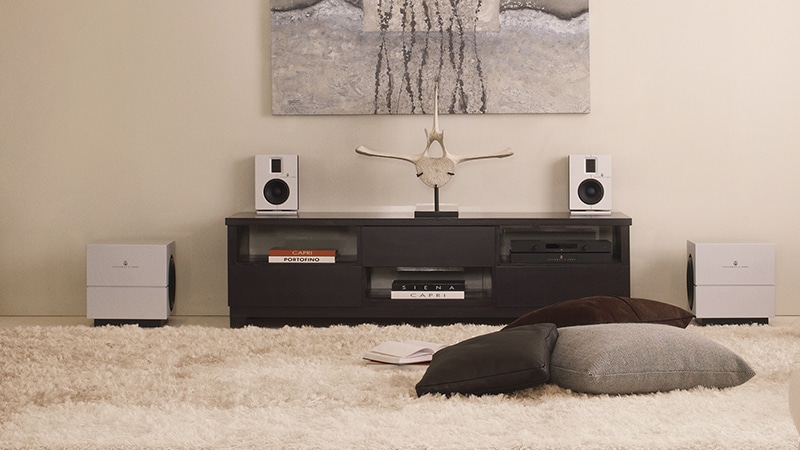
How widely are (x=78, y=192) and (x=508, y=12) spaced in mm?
2632

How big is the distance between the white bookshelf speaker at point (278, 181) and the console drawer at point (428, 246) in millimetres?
494

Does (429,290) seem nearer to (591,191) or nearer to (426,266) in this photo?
(426,266)

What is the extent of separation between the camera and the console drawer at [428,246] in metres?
4.74

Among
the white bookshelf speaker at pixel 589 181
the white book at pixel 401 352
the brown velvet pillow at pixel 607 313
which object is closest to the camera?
the white book at pixel 401 352

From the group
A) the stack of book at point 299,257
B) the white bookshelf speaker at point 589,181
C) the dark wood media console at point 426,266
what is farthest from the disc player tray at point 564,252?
the stack of book at point 299,257

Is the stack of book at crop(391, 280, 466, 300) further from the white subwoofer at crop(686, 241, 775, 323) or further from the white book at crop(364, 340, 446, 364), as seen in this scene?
the white book at crop(364, 340, 446, 364)

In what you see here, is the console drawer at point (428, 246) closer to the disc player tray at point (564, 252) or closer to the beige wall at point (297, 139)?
the disc player tray at point (564, 252)

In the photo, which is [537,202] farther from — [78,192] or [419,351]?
[419,351]

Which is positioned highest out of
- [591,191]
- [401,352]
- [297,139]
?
[297,139]

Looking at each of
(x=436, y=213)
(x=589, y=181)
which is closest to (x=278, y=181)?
(x=436, y=213)

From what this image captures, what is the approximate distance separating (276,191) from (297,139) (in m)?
0.36

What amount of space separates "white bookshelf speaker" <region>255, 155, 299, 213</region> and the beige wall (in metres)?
0.20

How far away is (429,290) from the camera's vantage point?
4.73 metres

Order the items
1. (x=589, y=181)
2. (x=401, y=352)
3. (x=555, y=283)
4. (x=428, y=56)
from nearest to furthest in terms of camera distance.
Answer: (x=401, y=352) → (x=555, y=283) → (x=589, y=181) → (x=428, y=56)
